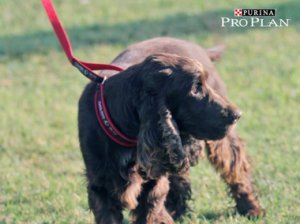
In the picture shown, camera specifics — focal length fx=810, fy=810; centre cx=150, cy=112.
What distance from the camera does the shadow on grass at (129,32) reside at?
37.2 ft

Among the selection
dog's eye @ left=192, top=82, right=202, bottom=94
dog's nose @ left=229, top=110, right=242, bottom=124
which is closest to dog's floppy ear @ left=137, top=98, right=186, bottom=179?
dog's eye @ left=192, top=82, right=202, bottom=94

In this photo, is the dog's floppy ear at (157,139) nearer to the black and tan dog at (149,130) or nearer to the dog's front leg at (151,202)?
the black and tan dog at (149,130)

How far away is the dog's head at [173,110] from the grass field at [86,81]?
117 cm

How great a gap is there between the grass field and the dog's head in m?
1.17

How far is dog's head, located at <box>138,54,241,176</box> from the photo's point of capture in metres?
4.50

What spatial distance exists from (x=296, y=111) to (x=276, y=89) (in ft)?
2.49

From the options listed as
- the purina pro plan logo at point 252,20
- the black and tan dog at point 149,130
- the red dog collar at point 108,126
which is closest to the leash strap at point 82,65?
the black and tan dog at point 149,130

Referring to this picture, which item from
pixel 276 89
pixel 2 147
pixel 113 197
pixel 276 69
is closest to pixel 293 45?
pixel 276 69

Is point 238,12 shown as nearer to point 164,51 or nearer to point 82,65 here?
point 164,51

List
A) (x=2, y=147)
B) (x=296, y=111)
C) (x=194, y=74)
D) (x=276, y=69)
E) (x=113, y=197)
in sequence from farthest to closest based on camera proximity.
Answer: (x=276, y=69) < (x=296, y=111) < (x=2, y=147) < (x=113, y=197) < (x=194, y=74)

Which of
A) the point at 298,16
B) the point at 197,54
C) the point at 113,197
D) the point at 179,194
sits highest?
the point at 197,54

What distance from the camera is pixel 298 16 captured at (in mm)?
12367

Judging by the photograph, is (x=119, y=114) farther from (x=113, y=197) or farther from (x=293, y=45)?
(x=293, y=45)

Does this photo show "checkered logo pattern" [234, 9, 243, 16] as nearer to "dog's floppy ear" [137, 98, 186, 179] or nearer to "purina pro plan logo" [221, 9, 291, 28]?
"purina pro plan logo" [221, 9, 291, 28]
